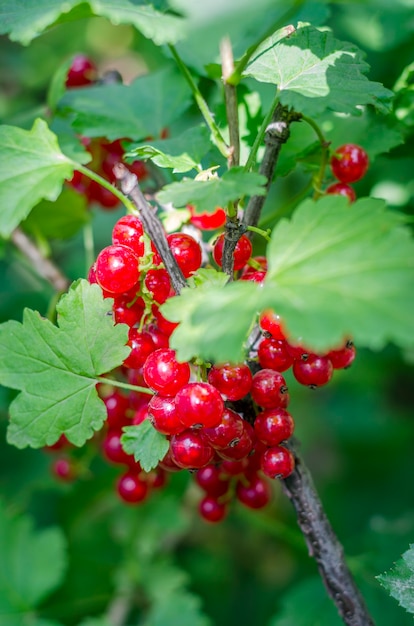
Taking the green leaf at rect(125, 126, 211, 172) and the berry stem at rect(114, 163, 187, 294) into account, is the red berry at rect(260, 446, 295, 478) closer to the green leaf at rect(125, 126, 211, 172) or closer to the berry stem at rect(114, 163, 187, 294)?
the berry stem at rect(114, 163, 187, 294)

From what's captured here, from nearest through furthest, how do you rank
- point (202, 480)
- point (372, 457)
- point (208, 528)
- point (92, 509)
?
point (202, 480) → point (92, 509) → point (208, 528) → point (372, 457)

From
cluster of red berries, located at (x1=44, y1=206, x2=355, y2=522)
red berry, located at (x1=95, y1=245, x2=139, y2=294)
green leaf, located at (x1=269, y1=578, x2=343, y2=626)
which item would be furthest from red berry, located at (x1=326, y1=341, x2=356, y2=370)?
green leaf, located at (x1=269, y1=578, x2=343, y2=626)

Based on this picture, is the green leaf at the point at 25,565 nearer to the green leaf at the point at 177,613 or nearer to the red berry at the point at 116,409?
the green leaf at the point at 177,613

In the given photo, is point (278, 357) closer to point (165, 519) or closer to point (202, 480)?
point (202, 480)

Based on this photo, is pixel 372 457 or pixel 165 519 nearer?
pixel 165 519

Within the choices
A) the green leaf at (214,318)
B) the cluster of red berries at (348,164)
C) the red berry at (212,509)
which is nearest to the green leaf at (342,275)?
the green leaf at (214,318)

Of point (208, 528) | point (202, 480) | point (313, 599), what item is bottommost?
point (208, 528)

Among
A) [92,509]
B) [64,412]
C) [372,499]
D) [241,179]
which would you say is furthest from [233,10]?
[372,499]
